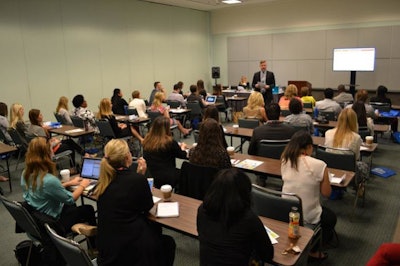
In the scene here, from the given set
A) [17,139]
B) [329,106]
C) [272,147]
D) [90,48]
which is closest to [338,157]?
[272,147]

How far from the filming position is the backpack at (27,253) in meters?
3.20

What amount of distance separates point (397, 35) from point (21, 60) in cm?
1066

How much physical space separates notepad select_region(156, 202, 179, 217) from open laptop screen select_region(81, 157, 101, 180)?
1.03 meters

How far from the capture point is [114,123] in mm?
6562

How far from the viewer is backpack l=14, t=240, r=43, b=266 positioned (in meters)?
3.20

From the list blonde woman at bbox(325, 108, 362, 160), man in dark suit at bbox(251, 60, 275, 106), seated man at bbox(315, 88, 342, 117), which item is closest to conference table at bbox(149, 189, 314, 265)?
blonde woman at bbox(325, 108, 362, 160)

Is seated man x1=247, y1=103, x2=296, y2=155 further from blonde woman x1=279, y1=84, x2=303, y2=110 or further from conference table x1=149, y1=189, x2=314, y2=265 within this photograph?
blonde woman x1=279, y1=84, x2=303, y2=110

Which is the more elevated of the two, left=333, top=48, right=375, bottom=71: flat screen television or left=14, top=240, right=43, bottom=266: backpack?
left=333, top=48, right=375, bottom=71: flat screen television

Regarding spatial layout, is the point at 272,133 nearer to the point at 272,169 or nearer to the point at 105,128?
the point at 272,169

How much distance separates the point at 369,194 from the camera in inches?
188

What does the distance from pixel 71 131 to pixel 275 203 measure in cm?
484

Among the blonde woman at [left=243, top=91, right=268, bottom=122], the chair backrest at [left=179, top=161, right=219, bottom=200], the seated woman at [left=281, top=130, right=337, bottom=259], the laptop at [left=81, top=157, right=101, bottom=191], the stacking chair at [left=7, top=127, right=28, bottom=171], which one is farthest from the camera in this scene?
the blonde woman at [left=243, top=91, right=268, bottom=122]

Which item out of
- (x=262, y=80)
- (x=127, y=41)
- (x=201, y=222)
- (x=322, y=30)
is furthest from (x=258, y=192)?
(x=322, y=30)

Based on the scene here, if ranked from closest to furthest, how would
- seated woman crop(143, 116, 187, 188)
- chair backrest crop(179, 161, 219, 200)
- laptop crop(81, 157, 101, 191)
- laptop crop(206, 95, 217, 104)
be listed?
chair backrest crop(179, 161, 219, 200) < laptop crop(81, 157, 101, 191) < seated woman crop(143, 116, 187, 188) < laptop crop(206, 95, 217, 104)
